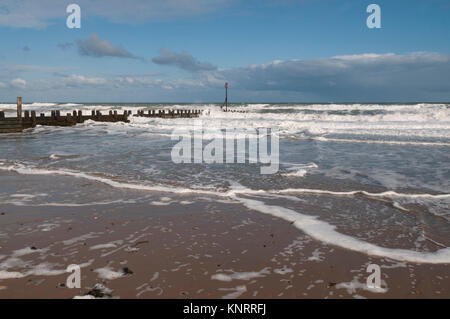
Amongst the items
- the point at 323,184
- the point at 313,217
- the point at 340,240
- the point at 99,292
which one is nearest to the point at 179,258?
the point at 99,292

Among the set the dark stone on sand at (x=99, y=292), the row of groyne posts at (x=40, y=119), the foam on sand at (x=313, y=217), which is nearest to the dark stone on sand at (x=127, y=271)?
the dark stone on sand at (x=99, y=292)

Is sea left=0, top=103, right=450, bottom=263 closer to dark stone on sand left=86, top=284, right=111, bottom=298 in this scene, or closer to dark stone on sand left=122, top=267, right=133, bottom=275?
dark stone on sand left=122, top=267, right=133, bottom=275

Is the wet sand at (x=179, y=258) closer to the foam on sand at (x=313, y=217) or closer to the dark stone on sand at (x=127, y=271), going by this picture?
the dark stone on sand at (x=127, y=271)

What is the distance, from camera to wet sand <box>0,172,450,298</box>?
2520 millimetres

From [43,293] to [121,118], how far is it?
87.5ft

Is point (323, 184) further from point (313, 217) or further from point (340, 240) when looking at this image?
point (340, 240)

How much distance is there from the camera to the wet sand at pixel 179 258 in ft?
8.27

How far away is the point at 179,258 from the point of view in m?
3.05

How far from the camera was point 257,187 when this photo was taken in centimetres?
596

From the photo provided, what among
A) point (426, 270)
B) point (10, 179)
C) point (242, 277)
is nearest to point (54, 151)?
point (10, 179)

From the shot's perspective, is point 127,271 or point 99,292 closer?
point 99,292

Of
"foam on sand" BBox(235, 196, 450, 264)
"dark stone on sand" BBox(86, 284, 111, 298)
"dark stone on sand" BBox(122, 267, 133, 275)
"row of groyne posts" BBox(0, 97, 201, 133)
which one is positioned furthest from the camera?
"row of groyne posts" BBox(0, 97, 201, 133)

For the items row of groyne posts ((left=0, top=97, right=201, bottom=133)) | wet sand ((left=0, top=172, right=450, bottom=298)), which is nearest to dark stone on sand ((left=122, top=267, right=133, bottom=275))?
wet sand ((left=0, top=172, right=450, bottom=298))

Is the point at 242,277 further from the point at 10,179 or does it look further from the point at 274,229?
the point at 10,179
